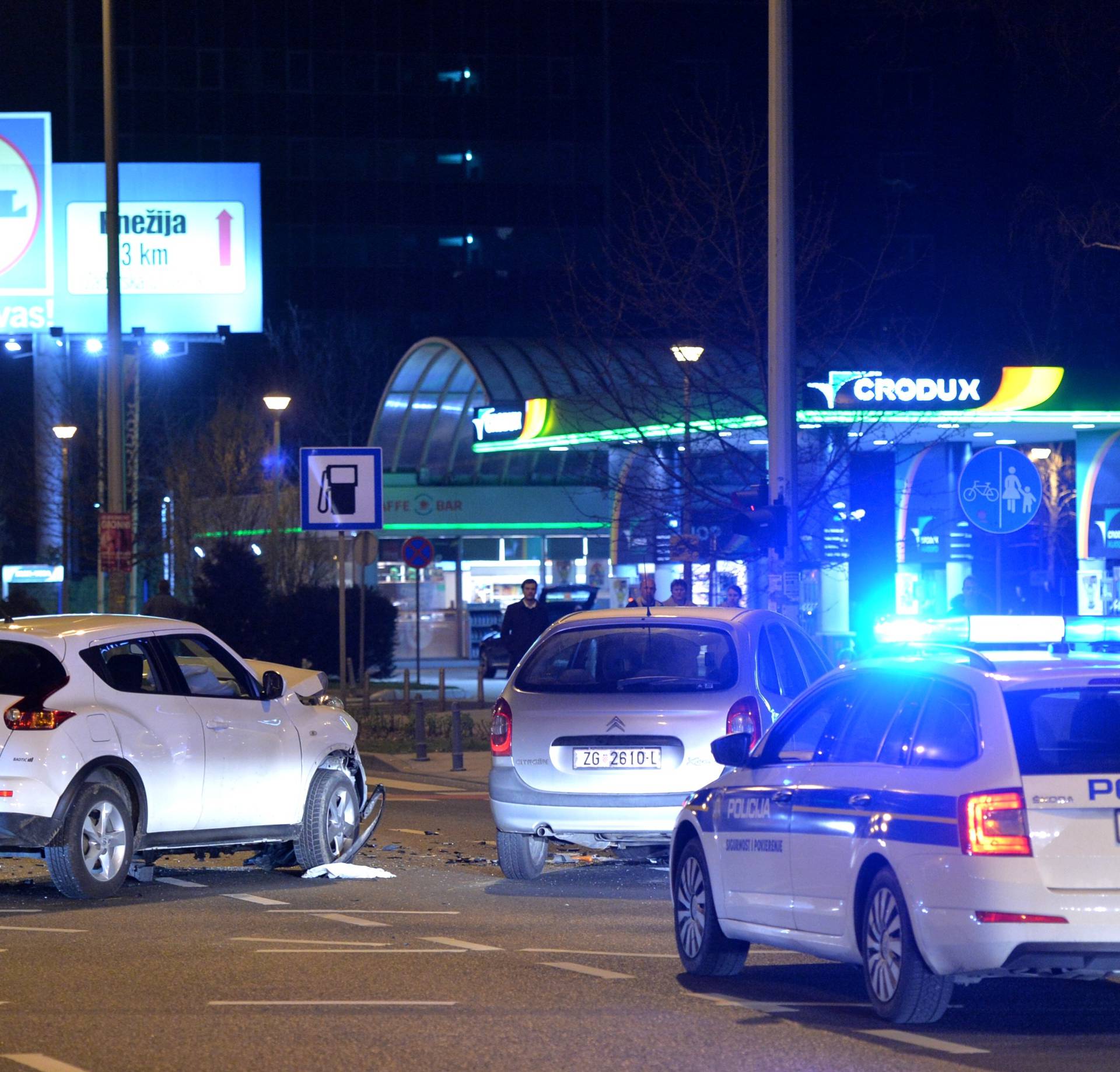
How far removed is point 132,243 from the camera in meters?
53.0

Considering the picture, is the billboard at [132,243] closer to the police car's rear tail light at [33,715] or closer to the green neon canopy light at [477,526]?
the green neon canopy light at [477,526]

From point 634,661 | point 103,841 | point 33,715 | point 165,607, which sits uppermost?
point 165,607

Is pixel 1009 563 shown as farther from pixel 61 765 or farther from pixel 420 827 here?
pixel 61 765

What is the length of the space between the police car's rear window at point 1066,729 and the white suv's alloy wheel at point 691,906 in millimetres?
2007

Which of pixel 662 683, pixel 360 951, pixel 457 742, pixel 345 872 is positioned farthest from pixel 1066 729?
pixel 457 742

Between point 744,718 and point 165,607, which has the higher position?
point 165,607

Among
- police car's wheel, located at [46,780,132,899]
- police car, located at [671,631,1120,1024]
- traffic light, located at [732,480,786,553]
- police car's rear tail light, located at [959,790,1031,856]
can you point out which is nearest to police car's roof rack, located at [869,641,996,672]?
police car, located at [671,631,1120,1024]

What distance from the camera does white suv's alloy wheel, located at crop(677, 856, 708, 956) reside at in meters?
9.73

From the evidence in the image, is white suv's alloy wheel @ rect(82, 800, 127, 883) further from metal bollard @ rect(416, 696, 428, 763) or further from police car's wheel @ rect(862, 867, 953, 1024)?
metal bollard @ rect(416, 696, 428, 763)

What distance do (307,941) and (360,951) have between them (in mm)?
459

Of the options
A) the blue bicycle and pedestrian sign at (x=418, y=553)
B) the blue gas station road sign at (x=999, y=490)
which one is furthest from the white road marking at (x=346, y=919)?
the blue bicycle and pedestrian sign at (x=418, y=553)

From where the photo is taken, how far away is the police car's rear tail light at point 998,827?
25.5 ft

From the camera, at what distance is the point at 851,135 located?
3536 inches

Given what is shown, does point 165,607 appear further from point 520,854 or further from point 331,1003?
point 331,1003
